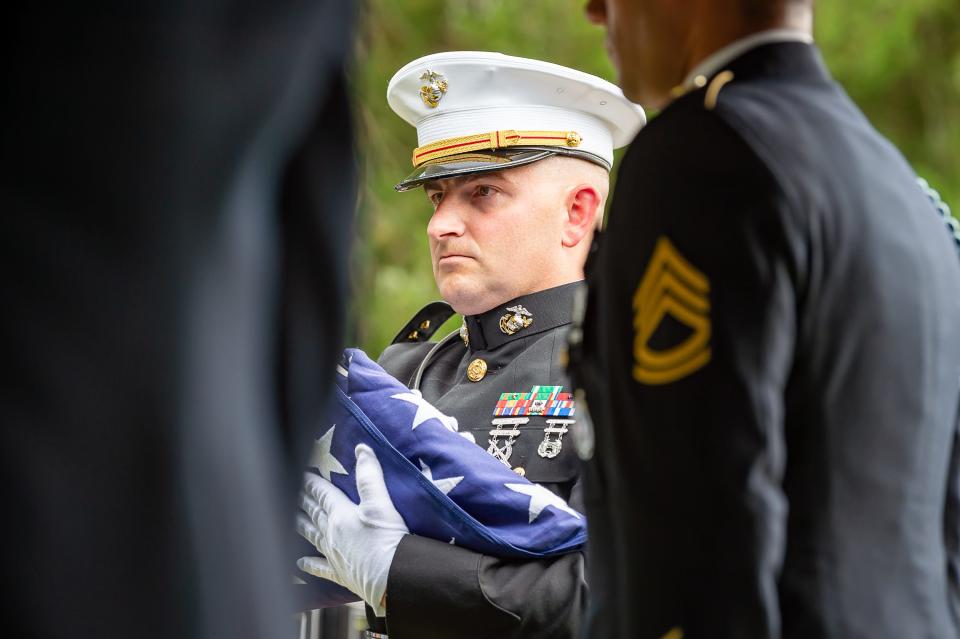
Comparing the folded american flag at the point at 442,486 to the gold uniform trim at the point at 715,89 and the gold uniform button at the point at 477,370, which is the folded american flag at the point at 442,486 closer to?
the gold uniform button at the point at 477,370

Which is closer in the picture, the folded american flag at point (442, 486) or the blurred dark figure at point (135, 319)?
the blurred dark figure at point (135, 319)

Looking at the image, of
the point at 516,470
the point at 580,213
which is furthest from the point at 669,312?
the point at 580,213

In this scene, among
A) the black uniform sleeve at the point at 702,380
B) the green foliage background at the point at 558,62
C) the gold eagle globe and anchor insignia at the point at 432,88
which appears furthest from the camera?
the green foliage background at the point at 558,62

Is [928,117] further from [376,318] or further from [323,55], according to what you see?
[323,55]

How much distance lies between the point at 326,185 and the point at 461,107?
2.19m

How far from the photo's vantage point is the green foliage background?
9508 millimetres

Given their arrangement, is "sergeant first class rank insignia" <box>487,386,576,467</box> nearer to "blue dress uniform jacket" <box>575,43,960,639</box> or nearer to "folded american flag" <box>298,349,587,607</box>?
"folded american flag" <box>298,349,587,607</box>

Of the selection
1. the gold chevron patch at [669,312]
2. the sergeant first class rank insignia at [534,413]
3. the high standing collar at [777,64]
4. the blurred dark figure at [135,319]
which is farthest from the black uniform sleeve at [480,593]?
the blurred dark figure at [135,319]

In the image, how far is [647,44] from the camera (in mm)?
1589

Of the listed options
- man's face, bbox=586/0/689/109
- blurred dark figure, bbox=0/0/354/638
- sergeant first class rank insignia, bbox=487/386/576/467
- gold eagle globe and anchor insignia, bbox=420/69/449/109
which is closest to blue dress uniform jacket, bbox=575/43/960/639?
man's face, bbox=586/0/689/109

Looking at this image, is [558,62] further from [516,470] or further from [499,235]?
[516,470]

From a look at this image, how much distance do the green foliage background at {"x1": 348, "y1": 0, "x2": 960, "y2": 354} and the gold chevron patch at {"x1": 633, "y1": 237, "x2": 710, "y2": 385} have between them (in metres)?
7.42

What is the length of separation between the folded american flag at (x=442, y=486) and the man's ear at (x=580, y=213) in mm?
703

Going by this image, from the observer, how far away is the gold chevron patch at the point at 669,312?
1.32 meters
